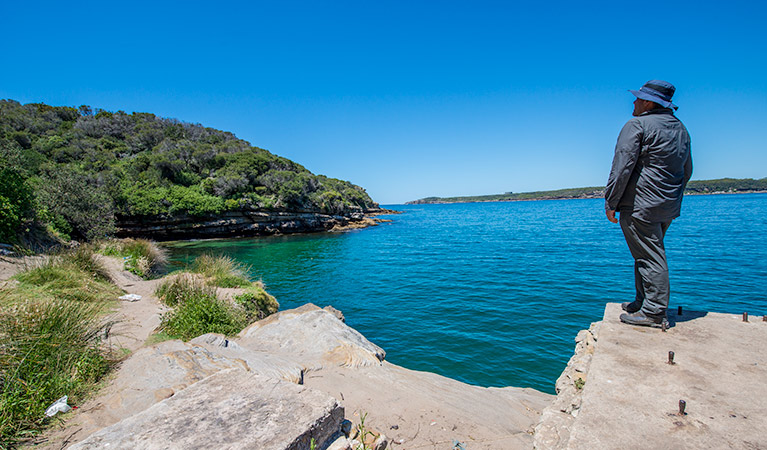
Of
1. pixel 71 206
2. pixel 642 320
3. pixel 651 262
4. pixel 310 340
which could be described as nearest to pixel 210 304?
pixel 310 340

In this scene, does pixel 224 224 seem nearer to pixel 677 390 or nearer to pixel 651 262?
pixel 651 262

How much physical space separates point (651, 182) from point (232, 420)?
452 cm

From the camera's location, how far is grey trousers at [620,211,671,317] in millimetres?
3555

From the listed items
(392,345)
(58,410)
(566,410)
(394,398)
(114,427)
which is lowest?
(392,345)

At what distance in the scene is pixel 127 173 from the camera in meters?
34.6

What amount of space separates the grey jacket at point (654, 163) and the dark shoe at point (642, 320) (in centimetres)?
106

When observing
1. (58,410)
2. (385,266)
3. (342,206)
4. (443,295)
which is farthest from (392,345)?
(342,206)

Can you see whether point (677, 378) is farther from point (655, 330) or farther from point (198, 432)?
point (198, 432)

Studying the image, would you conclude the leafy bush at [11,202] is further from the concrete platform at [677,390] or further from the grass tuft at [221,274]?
the concrete platform at [677,390]

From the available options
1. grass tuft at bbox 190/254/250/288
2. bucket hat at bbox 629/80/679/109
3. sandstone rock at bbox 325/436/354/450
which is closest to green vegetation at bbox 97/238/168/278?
grass tuft at bbox 190/254/250/288

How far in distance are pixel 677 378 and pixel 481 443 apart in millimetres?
1751

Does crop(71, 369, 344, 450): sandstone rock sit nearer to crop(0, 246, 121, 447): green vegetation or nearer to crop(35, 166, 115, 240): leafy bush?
crop(0, 246, 121, 447): green vegetation

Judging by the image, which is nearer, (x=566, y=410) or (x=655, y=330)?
(x=566, y=410)

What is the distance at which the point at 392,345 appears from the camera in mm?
9578
